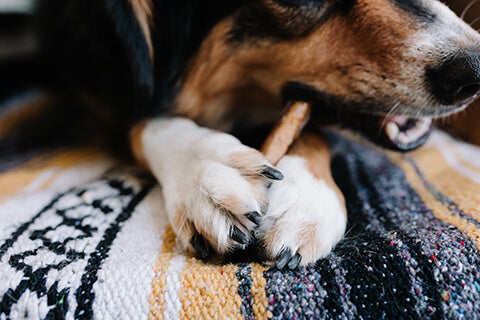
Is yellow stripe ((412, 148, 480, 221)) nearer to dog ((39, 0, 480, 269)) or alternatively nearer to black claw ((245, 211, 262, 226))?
Result: dog ((39, 0, 480, 269))

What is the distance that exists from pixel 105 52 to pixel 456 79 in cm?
70

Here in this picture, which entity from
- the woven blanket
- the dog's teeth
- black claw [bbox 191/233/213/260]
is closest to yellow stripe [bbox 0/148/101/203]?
the woven blanket

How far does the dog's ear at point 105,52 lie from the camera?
2.36ft

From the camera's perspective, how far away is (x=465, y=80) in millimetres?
619

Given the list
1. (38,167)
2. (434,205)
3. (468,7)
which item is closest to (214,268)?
(434,205)

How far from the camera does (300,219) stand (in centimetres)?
51

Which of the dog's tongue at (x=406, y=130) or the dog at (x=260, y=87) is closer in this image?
the dog at (x=260, y=87)

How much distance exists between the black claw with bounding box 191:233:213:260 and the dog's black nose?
0.48m

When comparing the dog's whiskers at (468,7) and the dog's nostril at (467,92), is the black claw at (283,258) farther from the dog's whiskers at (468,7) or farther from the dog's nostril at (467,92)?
the dog's whiskers at (468,7)

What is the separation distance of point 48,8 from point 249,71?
0.68 metres

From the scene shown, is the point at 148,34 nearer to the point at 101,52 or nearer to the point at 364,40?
the point at 101,52

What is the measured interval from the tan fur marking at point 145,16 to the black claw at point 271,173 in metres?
0.40

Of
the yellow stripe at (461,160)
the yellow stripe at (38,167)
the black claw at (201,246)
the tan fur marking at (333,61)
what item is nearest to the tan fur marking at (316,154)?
the tan fur marking at (333,61)

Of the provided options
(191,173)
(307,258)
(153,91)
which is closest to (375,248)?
(307,258)
